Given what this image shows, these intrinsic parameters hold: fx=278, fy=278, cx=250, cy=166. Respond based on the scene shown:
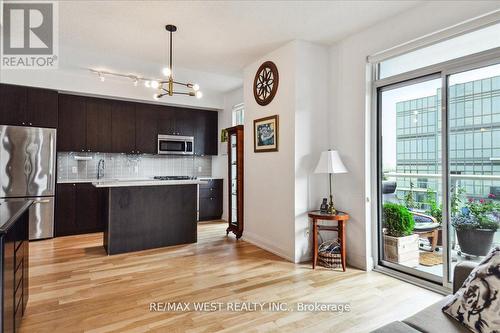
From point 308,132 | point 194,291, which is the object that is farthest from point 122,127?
point 194,291

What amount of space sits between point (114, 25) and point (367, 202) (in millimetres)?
3657

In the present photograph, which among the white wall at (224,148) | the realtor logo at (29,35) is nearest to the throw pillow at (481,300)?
the realtor logo at (29,35)

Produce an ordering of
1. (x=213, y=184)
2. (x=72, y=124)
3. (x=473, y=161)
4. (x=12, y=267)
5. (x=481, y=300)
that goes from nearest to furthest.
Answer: (x=481, y=300) < (x=12, y=267) < (x=473, y=161) < (x=72, y=124) < (x=213, y=184)

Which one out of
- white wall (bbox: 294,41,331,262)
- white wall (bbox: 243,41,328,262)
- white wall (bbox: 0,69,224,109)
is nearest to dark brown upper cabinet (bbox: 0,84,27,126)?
white wall (bbox: 0,69,224,109)

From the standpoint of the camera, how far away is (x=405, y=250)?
3246 millimetres

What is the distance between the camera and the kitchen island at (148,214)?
12.6 ft

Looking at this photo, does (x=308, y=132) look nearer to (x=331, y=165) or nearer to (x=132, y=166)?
(x=331, y=165)

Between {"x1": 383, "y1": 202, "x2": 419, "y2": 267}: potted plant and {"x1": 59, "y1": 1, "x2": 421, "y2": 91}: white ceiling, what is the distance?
222 centimetres

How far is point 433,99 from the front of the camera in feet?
9.52

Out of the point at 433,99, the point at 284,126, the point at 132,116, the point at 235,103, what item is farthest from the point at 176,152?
the point at 433,99

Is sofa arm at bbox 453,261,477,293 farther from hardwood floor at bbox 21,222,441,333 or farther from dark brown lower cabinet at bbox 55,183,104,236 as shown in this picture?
dark brown lower cabinet at bbox 55,183,104,236

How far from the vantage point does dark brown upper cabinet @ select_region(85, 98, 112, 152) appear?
5230 mm

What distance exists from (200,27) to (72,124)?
3320 mm

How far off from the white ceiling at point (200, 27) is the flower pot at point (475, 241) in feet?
7.54
